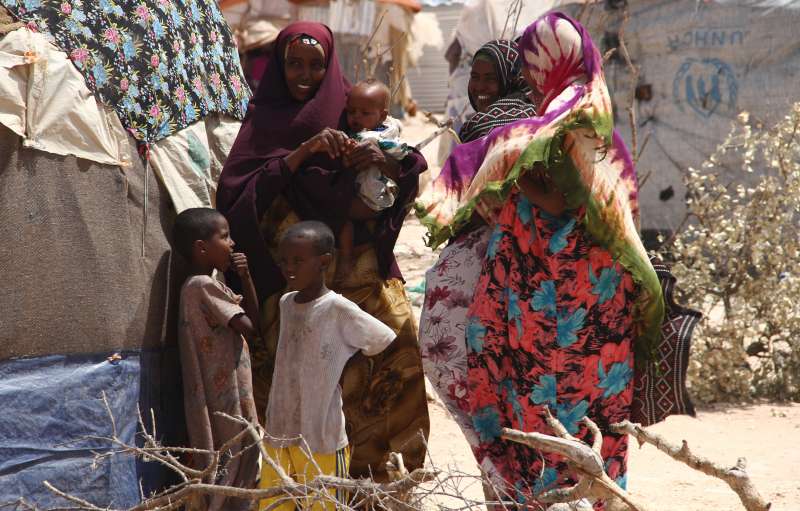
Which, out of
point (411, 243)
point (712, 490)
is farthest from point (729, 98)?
point (712, 490)

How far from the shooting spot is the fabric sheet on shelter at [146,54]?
11.5 ft

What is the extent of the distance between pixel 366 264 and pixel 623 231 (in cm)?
89

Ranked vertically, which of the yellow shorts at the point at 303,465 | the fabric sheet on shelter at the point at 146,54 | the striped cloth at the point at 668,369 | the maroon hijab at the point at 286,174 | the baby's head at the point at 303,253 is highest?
the fabric sheet on shelter at the point at 146,54

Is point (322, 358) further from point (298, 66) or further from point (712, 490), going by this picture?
point (712, 490)

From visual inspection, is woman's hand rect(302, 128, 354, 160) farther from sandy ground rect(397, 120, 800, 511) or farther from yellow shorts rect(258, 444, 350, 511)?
sandy ground rect(397, 120, 800, 511)

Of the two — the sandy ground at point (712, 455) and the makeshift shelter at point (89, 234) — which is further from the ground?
the makeshift shelter at point (89, 234)

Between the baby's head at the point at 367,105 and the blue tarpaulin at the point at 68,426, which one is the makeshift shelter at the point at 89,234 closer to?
the blue tarpaulin at the point at 68,426

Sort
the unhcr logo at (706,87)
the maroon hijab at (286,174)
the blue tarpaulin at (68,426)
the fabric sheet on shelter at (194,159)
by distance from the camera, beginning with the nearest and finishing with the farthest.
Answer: the blue tarpaulin at (68,426) → the maroon hijab at (286,174) → the fabric sheet on shelter at (194,159) → the unhcr logo at (706,87)

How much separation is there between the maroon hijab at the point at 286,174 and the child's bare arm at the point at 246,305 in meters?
0.10

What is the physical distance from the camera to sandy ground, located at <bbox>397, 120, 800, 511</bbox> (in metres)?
4.83

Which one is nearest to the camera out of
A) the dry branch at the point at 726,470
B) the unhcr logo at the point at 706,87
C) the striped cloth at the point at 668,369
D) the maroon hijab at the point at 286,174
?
the dry branch at the point at 726,470

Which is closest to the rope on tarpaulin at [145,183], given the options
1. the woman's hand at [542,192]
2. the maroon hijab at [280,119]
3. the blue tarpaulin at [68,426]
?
the maroon hijab at [280,119]

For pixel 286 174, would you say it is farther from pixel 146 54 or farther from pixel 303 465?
pixel 303 465

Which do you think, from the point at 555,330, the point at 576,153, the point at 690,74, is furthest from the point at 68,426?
the point at 690,74
